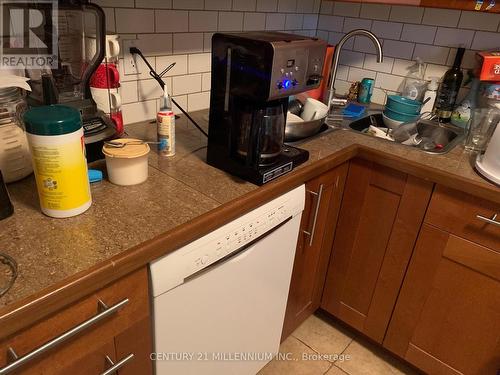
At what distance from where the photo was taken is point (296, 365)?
1.64 metres

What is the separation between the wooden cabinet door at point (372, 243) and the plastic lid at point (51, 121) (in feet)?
3.33

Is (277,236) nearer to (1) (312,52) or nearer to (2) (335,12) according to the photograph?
(1) (312,52)

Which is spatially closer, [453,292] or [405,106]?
[453,292]

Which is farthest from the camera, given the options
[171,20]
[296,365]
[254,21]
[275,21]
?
[275,21]

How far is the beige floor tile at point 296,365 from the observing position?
1.61 metres

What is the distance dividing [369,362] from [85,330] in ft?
4.40

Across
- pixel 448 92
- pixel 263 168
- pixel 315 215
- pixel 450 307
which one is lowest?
pixel 450 307

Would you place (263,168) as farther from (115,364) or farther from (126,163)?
(115,364)

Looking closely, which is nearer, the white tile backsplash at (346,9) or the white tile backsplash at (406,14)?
the white tile backsplash at (406,14)

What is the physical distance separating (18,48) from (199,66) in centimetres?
70

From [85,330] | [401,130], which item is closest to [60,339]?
[85,330]

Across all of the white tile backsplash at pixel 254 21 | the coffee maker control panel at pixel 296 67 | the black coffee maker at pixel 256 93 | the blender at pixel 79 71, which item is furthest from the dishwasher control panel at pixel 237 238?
the white tile backsplash at pixel 254 21

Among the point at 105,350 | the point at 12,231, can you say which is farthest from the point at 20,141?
the point at 105,350

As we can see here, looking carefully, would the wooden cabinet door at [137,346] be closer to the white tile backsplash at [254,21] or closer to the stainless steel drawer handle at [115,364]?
the stainless steel drawer handle at [115,364]
